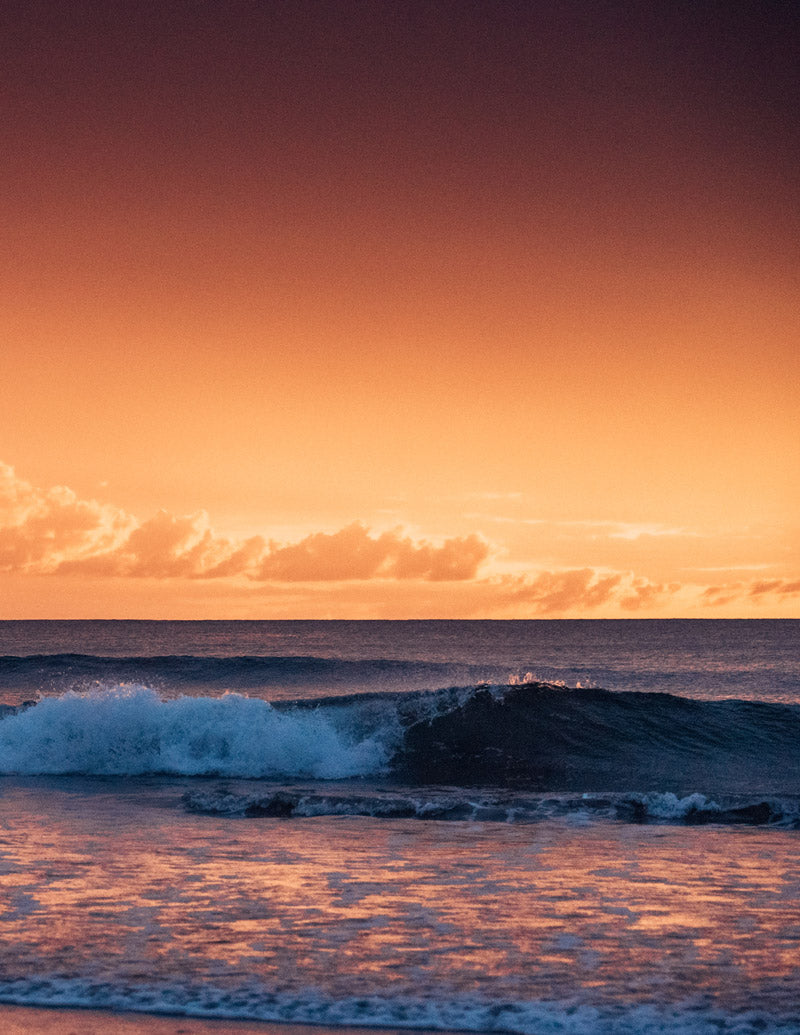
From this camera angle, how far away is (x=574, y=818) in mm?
13117

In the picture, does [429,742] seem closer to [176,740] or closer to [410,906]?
[176,740]

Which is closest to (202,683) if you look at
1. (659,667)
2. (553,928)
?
(659,667)

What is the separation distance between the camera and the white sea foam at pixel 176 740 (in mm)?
18281

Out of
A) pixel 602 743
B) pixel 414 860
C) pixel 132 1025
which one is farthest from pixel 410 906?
pixel 602 743

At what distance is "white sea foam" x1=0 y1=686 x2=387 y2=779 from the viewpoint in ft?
60.0

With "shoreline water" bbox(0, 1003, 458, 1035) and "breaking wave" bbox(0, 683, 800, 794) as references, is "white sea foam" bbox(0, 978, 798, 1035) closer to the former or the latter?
"shoreline water" bbox(0, 1003, 458, 1035)

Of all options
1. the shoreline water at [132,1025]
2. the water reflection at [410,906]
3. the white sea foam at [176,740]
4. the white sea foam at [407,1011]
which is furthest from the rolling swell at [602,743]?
the shoreline water at [132,1025]

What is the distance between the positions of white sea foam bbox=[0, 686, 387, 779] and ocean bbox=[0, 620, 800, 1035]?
0.06m

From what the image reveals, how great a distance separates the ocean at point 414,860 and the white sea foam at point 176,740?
58mm

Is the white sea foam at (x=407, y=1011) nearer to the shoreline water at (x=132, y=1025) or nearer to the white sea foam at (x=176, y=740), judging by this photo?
the shoreline water at (x=132, y=1025)

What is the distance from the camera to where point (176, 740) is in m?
19.3

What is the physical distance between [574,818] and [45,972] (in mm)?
7907

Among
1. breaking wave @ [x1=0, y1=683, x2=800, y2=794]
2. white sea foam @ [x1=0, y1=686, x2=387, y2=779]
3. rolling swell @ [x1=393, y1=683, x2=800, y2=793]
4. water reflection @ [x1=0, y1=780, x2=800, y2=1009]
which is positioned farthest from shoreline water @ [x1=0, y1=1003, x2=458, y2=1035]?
white sea foam @ [x1=0, y1=686, x2=387, y2=779]

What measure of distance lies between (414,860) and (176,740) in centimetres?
986
